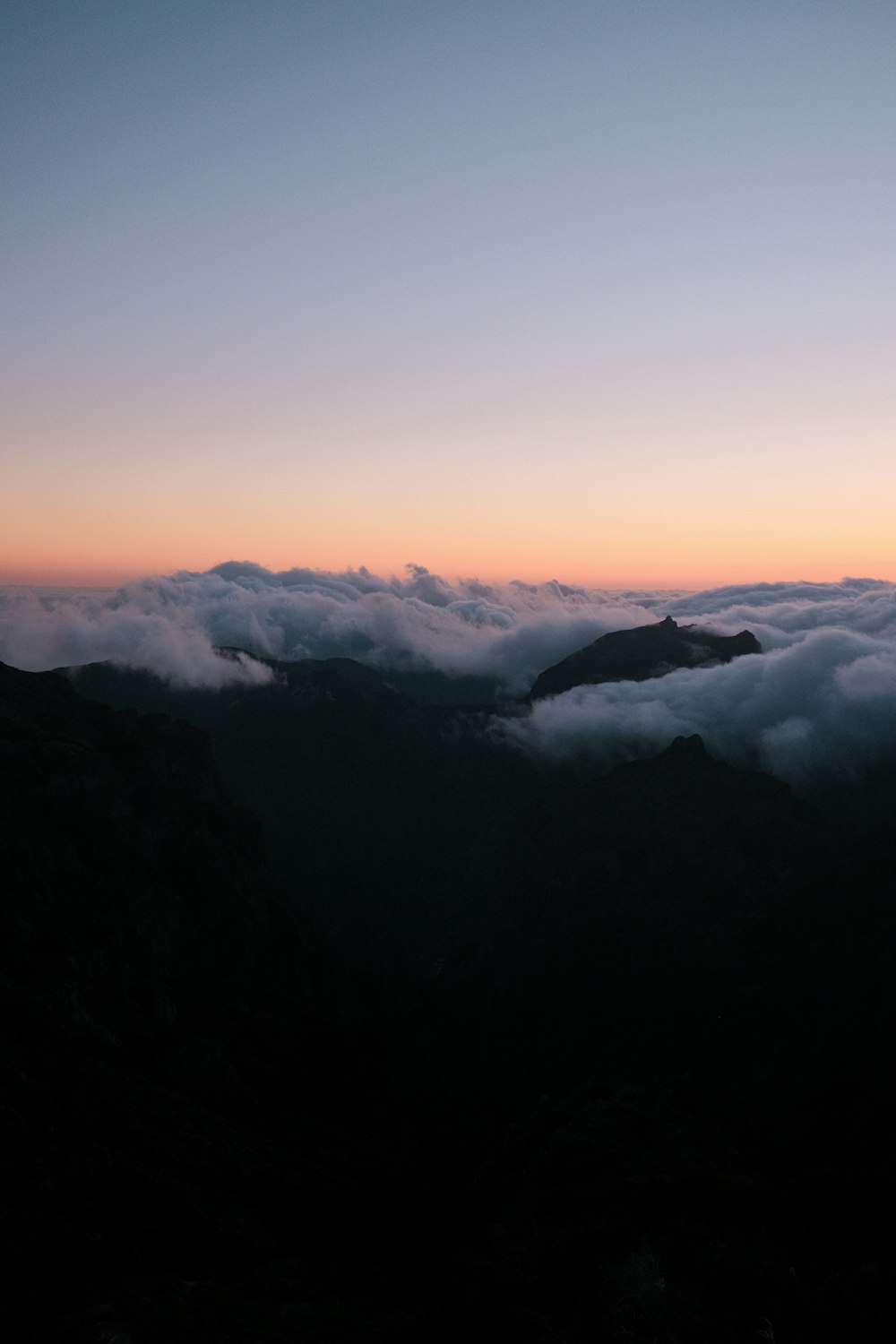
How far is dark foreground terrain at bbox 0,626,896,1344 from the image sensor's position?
39281mm

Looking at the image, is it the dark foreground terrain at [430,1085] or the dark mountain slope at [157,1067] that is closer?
the dark foreground terrain at [430,1085]

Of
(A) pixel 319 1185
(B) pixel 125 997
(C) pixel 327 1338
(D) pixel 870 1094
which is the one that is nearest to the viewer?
(C) pixel 327 1338

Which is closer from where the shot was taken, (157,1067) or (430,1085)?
(157,1067)

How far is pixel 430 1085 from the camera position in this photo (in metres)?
122

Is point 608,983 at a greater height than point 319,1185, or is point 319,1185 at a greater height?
point 319,1185

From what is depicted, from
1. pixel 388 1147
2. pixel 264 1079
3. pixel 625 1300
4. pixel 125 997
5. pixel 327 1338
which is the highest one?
pixel 625 1300

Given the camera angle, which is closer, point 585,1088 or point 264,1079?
point 585,1088

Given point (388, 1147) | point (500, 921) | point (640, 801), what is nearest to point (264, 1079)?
point (388, 1147)

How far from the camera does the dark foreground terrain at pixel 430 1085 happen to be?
39.3 meters

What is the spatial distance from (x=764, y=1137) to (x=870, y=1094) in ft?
37.9

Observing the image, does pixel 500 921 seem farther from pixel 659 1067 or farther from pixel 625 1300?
pixel 625 1300

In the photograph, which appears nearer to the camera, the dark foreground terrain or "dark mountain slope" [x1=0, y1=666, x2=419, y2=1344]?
the dark foreground terrain

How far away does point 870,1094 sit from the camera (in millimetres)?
78438

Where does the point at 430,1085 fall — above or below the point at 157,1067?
below
